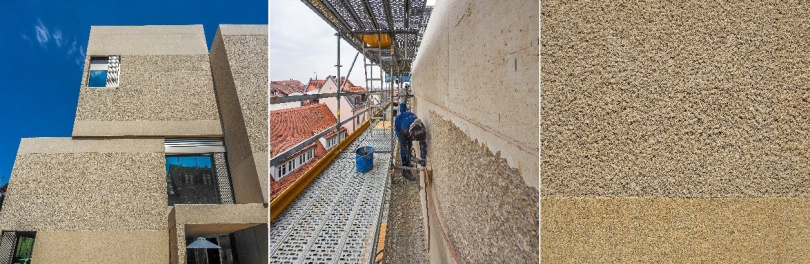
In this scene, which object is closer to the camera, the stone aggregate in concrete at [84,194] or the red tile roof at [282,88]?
the stone aggregate in concrete at [84,194]

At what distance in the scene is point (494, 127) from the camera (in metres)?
1.14

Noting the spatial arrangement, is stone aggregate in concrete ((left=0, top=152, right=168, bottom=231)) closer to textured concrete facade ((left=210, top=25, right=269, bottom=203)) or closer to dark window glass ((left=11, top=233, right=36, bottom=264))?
dark window glass ((left=11, top=233, right=36, bottom=264))

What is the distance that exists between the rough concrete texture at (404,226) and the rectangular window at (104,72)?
2.98m

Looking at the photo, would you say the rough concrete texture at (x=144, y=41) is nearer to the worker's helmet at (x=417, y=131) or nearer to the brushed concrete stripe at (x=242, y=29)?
the brushed concrete stripe at (x=242, y=29)

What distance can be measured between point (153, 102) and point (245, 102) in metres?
0.75

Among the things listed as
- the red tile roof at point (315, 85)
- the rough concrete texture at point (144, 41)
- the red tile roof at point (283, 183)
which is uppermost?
the red tile roof at point (315, 85)

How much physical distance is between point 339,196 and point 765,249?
10.5 feet

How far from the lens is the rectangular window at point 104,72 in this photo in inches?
90.6

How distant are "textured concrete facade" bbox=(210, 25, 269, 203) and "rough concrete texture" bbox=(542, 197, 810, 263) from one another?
177 centimetres

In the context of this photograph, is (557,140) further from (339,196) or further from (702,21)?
(339,196)

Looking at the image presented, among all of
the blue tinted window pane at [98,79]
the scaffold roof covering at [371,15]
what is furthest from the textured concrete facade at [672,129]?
the scaffold roof covering at [371,15]

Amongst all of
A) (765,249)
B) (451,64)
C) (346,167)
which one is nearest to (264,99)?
(451,64)

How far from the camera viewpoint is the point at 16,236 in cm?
212

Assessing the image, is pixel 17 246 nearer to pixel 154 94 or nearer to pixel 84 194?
pixel 84 194
